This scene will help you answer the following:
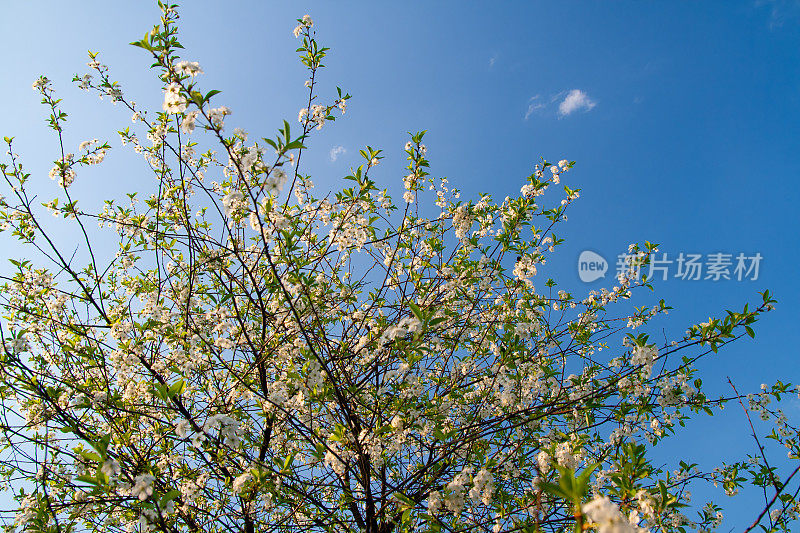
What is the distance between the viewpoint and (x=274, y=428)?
5.31m

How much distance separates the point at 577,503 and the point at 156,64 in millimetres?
3826

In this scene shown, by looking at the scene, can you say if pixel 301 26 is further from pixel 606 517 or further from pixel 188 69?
pixel 606 517

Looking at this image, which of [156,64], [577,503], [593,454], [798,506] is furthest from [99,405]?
[798,506]

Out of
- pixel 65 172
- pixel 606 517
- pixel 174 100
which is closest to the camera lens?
pixel 606 517

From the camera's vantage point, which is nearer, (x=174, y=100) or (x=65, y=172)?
(x=174, y=100)

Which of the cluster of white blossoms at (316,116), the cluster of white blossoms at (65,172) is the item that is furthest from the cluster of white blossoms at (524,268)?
the cluster of white blossoms at (65,172)

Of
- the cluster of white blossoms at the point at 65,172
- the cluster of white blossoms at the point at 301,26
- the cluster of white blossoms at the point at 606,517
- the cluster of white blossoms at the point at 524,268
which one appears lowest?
the cluster of white blossoms at the point at 606,517

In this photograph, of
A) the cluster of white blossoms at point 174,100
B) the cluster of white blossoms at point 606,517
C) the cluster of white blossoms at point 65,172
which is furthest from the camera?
the cluster of white blossoms at point 65,172

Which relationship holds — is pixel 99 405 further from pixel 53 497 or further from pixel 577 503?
pixel 577 503

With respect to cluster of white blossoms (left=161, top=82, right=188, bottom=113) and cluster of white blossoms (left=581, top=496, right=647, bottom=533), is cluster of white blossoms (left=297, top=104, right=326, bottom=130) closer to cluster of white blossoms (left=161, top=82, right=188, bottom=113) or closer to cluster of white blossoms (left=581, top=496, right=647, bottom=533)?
cluster of white blossoms (left=161, top=82, right=188, bottom=113)

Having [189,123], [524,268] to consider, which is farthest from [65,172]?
[524,268]

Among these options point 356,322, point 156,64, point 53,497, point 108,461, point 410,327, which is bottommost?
point 108,461

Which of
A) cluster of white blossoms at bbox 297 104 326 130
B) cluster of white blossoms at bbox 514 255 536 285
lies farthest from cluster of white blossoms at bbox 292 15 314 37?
cluster of white blossoms at bbox 514 255 536 285

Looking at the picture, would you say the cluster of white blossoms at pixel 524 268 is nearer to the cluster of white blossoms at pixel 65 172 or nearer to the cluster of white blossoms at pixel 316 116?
the cluster of white blossoms at pixel 316 116
